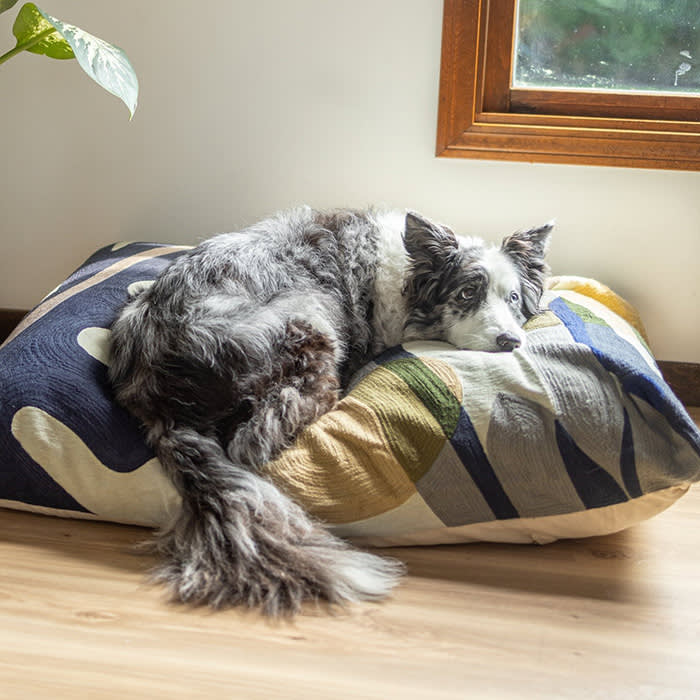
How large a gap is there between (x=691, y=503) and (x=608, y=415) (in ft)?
1.73

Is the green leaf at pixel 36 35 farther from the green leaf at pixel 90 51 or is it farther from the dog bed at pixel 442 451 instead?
the dog bed at pixel 442 451

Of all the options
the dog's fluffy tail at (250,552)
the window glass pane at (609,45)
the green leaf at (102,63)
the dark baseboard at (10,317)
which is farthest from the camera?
the dark baseboard at (10,317)

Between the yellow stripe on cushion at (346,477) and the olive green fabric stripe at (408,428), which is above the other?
the olive green fabric stripe at (408,428)

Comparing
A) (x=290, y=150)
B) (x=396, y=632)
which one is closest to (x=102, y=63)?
(x=290, y=150)

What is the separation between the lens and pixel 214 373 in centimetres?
195

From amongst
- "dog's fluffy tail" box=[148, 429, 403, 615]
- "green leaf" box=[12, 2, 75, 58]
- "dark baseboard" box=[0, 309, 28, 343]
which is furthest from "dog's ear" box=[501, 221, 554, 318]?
"dark baseboard" box=[0, 309, 28, 343]

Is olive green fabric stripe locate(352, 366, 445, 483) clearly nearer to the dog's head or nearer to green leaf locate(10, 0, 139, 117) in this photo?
the dog's head

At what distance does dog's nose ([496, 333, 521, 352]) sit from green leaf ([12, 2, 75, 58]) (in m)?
1.47

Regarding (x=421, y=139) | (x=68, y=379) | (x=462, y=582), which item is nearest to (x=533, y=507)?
(x=462, y=582)

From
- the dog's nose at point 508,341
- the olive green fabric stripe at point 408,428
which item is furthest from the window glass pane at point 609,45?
the olive green fabric stripe at point 408,428

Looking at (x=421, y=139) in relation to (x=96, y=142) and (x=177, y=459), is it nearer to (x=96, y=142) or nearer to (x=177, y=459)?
(x=96, y=142)

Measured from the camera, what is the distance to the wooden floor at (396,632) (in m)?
1.46

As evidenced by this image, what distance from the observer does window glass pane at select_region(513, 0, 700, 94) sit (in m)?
2.65

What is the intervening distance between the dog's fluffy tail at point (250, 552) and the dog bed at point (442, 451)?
0.28 ft
